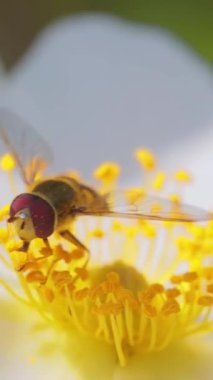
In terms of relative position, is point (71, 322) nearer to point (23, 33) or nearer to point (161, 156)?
point (161, 156)

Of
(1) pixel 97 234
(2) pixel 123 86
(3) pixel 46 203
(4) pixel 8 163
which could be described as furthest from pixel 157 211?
(2) pixel 123 86

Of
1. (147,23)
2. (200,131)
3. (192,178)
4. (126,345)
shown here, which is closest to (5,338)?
(126,345)

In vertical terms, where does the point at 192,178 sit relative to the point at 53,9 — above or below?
below

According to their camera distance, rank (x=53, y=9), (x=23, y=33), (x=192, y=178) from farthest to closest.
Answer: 1. (x=23, y=33)
2. (x=53, y=9)
3. (x=192, y=178)

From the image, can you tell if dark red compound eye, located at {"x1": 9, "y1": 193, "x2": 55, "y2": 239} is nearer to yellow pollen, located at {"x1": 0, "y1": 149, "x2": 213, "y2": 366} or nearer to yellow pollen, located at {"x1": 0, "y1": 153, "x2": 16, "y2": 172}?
yellow pollen, located at {"x1": 0, "y1": 149, "x2": 213, "y2": 366}

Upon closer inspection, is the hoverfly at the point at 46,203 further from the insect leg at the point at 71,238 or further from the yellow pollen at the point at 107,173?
the yellow pollen at the point at 107,173

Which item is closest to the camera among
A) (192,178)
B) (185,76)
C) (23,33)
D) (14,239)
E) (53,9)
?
(14,239)

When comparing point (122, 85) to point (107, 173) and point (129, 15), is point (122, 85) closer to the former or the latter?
point (129, 15)

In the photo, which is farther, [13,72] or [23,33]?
[23,33]

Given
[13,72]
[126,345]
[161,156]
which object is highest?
[13,72]
